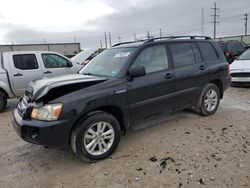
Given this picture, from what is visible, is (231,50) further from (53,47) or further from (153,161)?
(53,47)

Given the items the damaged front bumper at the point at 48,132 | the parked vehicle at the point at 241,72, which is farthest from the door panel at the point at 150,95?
the parked vehicle at the point at 241,72

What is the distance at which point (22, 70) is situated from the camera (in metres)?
7.03

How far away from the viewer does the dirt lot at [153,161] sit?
307cm

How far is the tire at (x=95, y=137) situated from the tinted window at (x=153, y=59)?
3.65 ft

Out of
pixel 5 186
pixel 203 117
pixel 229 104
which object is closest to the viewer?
pixel 5 186

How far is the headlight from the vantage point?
3.19 meters

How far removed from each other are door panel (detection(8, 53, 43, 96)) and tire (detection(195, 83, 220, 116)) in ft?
15.5

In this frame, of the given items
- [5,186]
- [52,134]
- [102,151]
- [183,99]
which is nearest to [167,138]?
[183,99]

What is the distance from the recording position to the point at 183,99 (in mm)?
4805

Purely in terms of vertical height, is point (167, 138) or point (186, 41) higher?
point (186, 41)

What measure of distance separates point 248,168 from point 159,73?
206 cm

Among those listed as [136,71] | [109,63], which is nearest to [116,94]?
[136,71]

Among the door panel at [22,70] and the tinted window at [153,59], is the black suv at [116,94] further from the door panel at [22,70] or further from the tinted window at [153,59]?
the door panel at [22,70]

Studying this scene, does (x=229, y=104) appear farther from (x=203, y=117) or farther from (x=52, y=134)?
(x=52, y=134)
